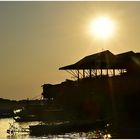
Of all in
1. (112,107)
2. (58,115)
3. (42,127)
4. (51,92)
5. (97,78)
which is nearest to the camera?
(42,127)

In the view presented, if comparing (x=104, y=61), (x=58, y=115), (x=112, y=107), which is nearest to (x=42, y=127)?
(x=112, y=107)

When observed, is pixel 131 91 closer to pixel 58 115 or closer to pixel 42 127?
pixel 42 127

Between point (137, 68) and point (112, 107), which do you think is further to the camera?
point (137, 68)

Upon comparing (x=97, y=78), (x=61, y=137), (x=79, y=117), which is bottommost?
(x=61, y=137)

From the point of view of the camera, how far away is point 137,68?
58.2 m

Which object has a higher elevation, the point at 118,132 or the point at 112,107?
the point at 112,107

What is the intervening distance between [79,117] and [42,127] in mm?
11804

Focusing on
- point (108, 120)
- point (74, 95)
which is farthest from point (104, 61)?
point (108, 120)

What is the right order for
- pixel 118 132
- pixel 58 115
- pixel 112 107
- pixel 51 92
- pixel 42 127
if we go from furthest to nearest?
pixel 51 92 < pixel 58 115 < pixel 112 107 < pixel 42 127 < pixel 118 132

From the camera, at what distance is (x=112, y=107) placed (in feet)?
170

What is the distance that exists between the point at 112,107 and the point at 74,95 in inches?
347

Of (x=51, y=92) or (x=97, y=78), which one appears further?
(x=51, y=92)

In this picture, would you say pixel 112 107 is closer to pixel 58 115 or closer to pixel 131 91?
pixel 131 91

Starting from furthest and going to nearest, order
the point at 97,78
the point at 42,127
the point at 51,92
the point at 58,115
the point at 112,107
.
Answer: the point at 51,92, the point at 58,115, the point at 97,78, the point at 112,107, the point at 42,127
